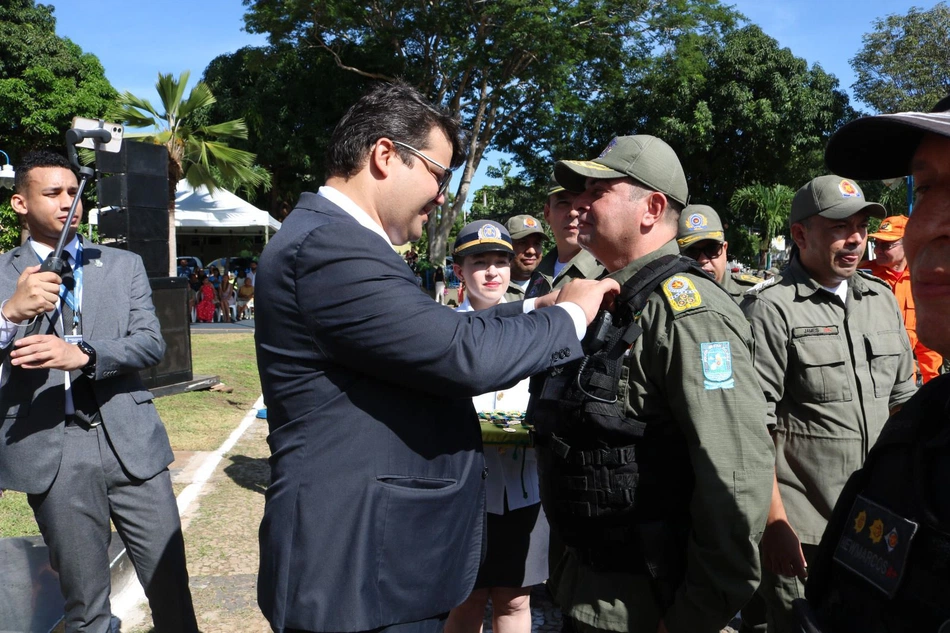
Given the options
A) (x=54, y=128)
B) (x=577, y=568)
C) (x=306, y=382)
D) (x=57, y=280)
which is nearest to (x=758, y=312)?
(x=577, y=568)

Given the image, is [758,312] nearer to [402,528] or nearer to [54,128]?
[402,528]

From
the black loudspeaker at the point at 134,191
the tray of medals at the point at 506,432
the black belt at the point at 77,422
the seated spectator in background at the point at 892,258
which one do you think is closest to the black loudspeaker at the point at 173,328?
the black loudspeaker at the point at 134,191

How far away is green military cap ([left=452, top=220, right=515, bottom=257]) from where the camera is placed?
151 inches

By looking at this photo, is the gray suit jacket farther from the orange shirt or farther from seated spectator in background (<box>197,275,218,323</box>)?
seated spectator in background (<box>197,275,218,323</box>)

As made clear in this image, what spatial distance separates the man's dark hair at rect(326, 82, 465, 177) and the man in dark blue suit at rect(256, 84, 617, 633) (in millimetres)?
48

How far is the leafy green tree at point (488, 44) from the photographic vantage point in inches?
797

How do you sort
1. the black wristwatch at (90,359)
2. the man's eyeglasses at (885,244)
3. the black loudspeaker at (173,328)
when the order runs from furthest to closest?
the black loudspeaker at (173,328)
the man's eyeglasses at (885,244)
the black wristwatch at (90,359)

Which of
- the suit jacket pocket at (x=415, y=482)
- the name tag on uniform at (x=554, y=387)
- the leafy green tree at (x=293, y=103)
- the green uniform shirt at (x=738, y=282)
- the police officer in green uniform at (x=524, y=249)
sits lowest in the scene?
the suit jacket pocket at (x=415, y=482)

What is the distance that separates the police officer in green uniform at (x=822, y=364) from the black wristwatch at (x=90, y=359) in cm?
260

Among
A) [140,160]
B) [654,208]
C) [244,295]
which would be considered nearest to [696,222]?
[654,208]

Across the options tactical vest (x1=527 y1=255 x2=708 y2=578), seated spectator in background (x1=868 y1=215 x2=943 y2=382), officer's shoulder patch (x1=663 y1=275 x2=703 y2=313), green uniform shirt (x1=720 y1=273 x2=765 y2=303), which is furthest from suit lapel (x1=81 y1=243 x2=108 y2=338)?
seated spectator in background (x1=868 y1=215 x2=943 y2=382)

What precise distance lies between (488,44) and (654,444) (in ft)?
66.4

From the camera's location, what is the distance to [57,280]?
2639 mm

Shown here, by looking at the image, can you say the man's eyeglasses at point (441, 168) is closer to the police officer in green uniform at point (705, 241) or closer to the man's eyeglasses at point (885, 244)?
the police officer in green uniform at point (705, 241)
